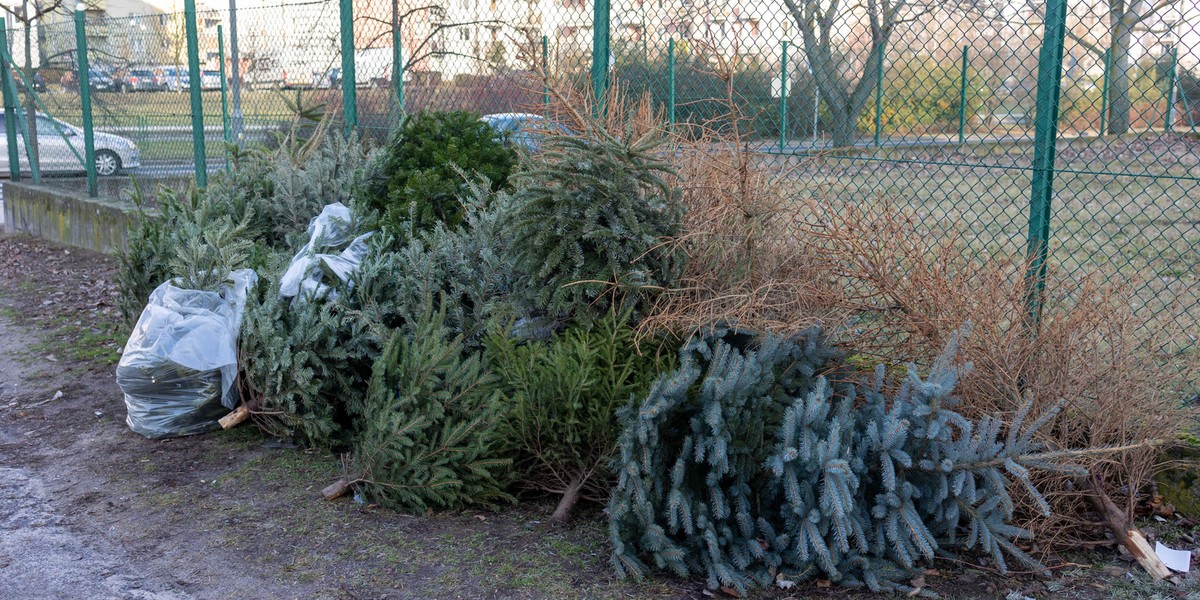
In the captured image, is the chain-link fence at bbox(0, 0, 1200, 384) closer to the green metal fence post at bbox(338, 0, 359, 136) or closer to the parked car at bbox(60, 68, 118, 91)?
the green metal fence post at bbox(338, 0, 359, 136)

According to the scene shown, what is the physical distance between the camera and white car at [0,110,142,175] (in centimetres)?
1088

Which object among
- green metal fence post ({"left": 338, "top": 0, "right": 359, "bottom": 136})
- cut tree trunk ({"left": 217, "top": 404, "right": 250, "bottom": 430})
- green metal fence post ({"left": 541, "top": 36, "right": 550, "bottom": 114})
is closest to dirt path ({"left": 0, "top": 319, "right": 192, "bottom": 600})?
cut tree trunk ({"left": 217, "top": 404, "right": 250, "bottom": 430})

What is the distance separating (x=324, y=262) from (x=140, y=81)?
21.7 ft

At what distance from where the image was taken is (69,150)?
11.8m

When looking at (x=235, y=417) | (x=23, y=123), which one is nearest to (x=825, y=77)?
(x=235, y=417)

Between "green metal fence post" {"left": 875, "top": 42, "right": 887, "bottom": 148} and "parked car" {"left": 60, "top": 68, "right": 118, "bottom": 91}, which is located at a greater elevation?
"parked car" {"left": 60, "top": 68, "right": 118, "bottom": 91}

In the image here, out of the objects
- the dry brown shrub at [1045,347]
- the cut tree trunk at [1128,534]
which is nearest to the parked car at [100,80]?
the dry brown shrub at [1045,347]

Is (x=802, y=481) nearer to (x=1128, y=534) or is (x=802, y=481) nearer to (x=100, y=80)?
(x=1128, y=534)

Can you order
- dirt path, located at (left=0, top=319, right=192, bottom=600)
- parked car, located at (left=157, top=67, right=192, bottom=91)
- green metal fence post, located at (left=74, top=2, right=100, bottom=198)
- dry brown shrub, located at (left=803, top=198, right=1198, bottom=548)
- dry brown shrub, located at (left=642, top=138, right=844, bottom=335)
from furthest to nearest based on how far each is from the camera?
green metal fence post, located at (left=74, top=2, right=100, bottom=198) → parked car, located at (left=157, top=67, right=192, bottom=91) → dry brown shrub, located at (left=642, top=138, right=844, bottom=335) → dry brown shrub, located at (left=803, top=198, right=1198, bottom=548) → dirt path, located at (left=0, top=319, right=192, bottom=600)

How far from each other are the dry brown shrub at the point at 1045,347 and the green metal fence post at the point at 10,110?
11.8m

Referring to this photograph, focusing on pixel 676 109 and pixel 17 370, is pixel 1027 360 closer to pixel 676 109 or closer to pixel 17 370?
pixel 676 109

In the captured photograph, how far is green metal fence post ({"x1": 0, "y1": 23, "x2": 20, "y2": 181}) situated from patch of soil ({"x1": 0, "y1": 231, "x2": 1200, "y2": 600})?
27.7ft

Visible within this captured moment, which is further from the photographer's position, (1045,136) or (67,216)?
(67,216)

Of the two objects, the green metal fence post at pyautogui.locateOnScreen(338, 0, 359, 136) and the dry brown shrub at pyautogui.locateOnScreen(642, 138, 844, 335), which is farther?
the green metal fence post at pyautogui.locateOnScreen(338, 0, 359, 136)
